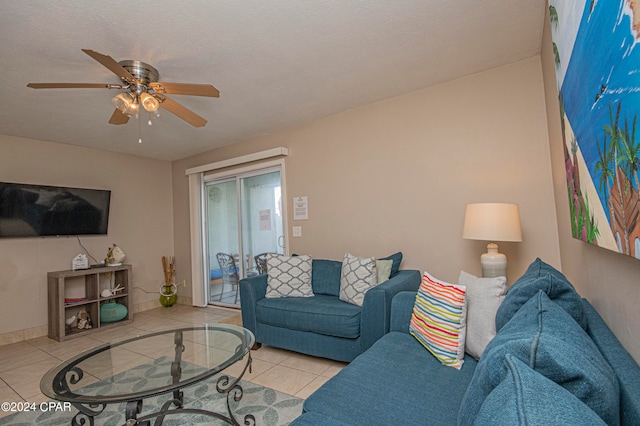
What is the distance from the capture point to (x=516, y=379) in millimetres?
500

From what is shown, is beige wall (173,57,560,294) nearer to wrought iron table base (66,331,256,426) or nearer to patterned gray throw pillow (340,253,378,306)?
patterned gray throw pillow (340,253,378,306)

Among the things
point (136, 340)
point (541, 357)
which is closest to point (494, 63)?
point (541, 357)

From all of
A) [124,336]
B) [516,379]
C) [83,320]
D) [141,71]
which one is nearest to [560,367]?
[516,379]

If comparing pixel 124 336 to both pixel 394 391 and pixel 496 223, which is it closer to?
pixel 394 391

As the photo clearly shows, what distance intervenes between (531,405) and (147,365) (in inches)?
81.6

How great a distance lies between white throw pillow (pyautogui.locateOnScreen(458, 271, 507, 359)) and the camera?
1.49 m

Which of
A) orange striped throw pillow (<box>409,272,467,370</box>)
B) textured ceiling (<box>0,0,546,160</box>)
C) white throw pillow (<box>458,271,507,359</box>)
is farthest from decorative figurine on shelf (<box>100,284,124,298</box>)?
white throw pillow (<box>458,271,507,359</box>)

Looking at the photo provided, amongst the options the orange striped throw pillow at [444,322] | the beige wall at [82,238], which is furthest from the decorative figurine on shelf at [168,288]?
the orange striped throw pillow at [444,322]

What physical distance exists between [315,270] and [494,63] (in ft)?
8.07

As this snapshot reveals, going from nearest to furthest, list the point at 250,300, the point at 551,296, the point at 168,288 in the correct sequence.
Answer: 1. the point at 551,296
2. the point at 250,300
3. the point at 168,288

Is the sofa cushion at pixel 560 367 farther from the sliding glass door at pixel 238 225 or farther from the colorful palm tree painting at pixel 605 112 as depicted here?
the sliding glass door at pixel 238 225

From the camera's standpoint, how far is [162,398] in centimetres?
212

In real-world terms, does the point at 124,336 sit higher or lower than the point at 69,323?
lower

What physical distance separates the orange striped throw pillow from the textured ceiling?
168cm
